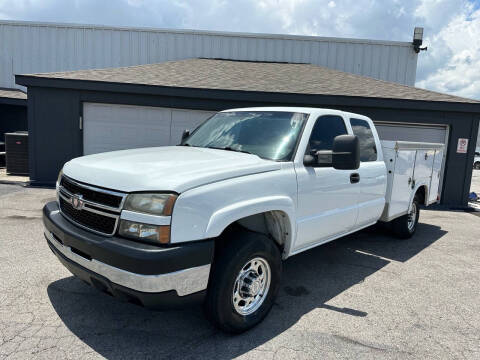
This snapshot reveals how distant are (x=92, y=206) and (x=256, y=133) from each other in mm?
1817

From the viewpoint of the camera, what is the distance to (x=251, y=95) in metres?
9.41

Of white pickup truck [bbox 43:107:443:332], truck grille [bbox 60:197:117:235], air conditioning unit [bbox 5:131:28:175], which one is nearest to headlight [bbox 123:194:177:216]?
white pickup truck [bbox 43:107:443:332]

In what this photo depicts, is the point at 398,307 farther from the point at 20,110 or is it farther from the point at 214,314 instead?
the point at 20,110

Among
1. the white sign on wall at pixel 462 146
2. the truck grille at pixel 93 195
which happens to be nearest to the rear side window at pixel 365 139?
the truck grille at pixel 93 195

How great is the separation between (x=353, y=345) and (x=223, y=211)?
1.58 metres

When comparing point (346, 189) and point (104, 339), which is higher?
point (346, 189)

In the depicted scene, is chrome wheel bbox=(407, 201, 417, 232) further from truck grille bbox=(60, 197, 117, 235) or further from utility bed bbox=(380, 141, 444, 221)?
truck grille bbox=(60, 197, 117, 235)

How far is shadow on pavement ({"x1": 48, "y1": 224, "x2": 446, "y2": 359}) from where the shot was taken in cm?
276

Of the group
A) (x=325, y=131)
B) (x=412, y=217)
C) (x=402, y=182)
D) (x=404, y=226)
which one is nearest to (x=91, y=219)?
(x=325, y=131)

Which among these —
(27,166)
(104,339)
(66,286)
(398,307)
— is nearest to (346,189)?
(398,307)

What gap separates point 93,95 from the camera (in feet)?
32.3

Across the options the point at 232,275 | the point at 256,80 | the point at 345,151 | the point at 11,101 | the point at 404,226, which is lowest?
the point at 404,226

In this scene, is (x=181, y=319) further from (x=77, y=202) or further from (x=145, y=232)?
(x=77, y=202)

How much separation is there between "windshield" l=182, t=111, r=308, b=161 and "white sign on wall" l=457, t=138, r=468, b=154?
7913 millimetres
